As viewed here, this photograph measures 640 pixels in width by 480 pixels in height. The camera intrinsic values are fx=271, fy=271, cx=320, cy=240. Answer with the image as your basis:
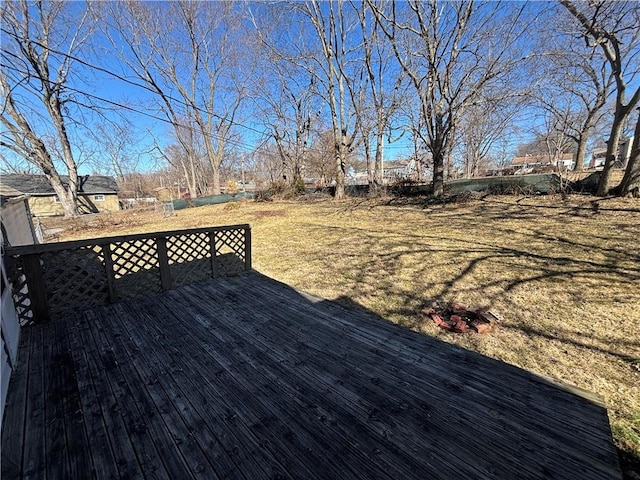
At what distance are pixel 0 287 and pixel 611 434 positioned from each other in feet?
15.1

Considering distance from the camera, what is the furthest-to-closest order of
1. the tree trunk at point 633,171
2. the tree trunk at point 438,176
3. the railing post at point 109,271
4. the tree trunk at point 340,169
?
the tree trunk at point 340,169 < the tree trunk at point 438,176 < the tree trunk at point 633,171 < the railing post at point 109,271

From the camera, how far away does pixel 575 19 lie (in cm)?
831

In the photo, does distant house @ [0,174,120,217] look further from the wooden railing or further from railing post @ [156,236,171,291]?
railing post @ [156,236,171,291]

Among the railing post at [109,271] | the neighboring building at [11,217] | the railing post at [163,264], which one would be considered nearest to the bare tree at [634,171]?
the railing post at [163,264]

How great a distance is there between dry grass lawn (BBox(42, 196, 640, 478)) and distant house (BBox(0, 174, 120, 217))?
2129 cm

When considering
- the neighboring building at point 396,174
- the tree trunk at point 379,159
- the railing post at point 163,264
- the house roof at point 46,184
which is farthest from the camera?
the house roof at point 46,184

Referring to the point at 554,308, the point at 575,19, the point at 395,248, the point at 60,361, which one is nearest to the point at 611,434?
the point at 554,308

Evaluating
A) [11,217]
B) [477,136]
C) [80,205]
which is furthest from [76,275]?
[477,136]

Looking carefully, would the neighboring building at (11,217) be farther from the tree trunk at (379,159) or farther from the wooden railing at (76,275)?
the tree trunk at (379,159)

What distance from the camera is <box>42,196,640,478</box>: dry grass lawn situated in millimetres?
2448

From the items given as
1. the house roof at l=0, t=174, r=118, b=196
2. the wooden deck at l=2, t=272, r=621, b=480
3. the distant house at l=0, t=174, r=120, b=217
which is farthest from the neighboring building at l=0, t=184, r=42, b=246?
the distant house at l=0, t=174, r=120, b=217

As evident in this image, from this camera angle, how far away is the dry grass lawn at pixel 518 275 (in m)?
2.45

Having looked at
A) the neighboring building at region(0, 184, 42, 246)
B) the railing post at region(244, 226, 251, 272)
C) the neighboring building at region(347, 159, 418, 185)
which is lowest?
the railing post at region(244, 226, 251, 272)

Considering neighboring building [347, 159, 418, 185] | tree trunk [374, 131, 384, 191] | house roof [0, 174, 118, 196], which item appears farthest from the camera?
house roof [0, 174, 118, 196]
